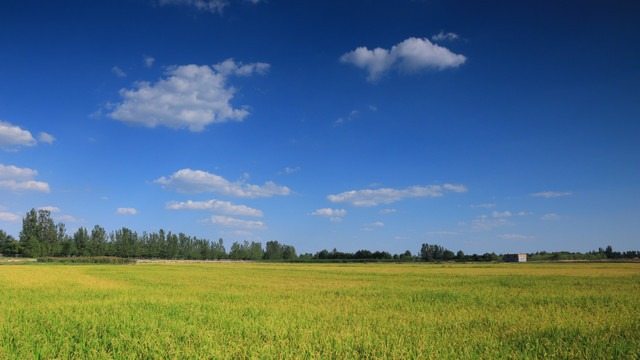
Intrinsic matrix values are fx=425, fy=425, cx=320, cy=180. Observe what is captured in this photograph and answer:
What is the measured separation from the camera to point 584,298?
73.2ft

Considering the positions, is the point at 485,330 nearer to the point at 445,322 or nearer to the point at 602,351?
the point at 445,322

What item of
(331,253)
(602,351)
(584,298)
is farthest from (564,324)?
(331,253)

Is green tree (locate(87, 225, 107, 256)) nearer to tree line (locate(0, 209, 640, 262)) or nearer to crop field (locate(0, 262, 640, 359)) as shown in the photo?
tree line (locate(0, 209, 640, 262))

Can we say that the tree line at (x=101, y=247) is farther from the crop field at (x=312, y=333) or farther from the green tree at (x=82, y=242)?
the crop field at (x=312, y=333)

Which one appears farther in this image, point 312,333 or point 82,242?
point 82,242

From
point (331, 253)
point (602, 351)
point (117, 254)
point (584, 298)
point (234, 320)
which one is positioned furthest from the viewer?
point (331, 253)

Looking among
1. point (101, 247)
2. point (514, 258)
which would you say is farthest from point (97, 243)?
point (514, 258)

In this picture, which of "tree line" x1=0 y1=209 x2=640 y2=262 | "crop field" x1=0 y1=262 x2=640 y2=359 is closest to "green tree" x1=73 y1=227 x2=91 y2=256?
"tree line" x1=0 y1=209 x2=640 y2=262

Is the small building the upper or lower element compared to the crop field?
lower

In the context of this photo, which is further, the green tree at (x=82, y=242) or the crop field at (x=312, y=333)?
the green tree at (x=82, y=242)

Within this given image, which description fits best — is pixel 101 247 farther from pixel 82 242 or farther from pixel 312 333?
pixel 312 333

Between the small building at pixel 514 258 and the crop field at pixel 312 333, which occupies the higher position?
the crop field at pixel 312 333

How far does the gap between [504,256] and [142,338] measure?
187m

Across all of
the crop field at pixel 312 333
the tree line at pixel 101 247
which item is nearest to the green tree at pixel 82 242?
the tree line at pixel 101 247
